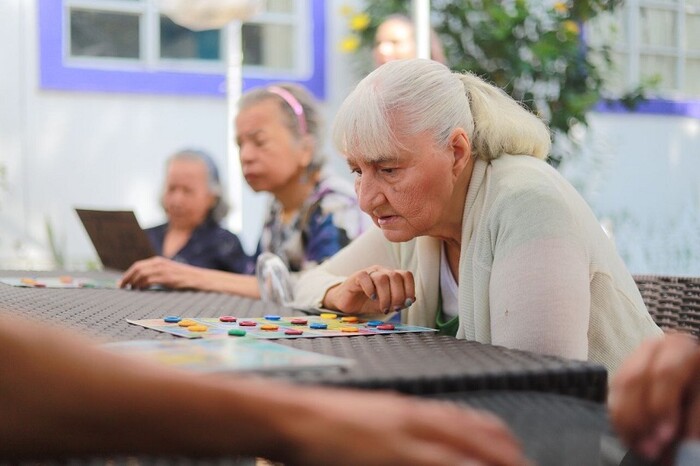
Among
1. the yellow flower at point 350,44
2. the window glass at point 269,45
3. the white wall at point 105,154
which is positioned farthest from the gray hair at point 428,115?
the window glass at point 269,45

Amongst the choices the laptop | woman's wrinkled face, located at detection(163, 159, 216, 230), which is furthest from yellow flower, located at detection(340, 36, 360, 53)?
the laptop

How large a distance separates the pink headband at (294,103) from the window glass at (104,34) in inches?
126

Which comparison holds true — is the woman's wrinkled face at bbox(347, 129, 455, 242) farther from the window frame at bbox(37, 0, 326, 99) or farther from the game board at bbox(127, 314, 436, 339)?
the window frame at bbox(37, 0, 326, 99)

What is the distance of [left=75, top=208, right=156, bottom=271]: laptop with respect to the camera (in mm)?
3570

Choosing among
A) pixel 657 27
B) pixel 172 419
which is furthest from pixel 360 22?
pixel 172 419

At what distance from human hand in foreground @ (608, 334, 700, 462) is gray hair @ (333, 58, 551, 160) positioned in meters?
1.20

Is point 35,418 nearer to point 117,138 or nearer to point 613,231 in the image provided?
point 117,138

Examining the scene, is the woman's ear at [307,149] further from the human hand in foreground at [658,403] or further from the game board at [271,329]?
the human hand in foreground at [658,403]

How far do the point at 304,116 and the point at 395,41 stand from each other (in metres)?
1.81

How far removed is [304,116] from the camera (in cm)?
411

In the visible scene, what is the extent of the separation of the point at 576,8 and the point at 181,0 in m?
2.59

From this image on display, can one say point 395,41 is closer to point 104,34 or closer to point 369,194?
point 104,34

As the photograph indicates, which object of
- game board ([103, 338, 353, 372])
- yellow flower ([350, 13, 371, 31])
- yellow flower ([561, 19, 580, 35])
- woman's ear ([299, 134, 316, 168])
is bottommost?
game board ([103, 338, 353, 372])

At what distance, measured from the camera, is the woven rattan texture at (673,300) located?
8.28ft
